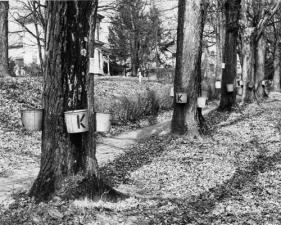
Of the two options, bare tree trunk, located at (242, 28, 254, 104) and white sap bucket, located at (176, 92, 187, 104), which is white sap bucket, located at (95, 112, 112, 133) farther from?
bare tree trunk, located at (242, 28, 254, 104)

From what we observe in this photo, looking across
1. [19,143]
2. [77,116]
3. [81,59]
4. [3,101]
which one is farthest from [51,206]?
[3,101]

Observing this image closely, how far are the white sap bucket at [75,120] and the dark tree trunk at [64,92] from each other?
0.35 feet

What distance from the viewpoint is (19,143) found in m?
10.1

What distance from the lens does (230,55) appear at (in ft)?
57.1

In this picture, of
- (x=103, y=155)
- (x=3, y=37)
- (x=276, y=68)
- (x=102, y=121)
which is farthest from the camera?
(x=276, y=68)

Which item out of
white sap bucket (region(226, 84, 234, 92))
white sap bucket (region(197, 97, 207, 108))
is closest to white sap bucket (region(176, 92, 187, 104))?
white sap bucket (region(197, 97, 207, 108))

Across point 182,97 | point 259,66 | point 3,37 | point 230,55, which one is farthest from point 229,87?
point 259,66

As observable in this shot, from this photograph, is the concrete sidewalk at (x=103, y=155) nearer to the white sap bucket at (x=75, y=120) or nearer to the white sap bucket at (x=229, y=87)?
the white sap bucket at (x=75, y=120)

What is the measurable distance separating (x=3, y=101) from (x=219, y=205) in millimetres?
9780

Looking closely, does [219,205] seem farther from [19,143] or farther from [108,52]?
[108,52]

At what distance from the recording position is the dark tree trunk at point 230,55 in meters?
17.3

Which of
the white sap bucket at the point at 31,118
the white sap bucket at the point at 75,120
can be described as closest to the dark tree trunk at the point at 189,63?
the white sap bucket at the point at 75,120

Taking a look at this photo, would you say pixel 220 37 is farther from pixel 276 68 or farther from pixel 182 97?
pixel 182 97

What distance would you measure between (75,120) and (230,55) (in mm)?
13513
